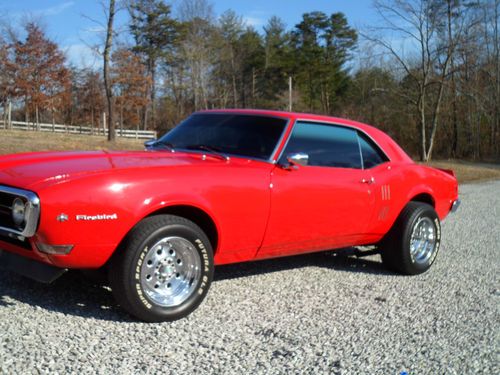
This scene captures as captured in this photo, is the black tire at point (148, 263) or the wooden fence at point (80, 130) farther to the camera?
the wooden fence at point (80, 130)

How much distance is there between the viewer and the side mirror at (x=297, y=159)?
4.55 metres

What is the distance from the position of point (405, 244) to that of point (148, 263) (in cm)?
281

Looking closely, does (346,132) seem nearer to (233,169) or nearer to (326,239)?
(326,239)

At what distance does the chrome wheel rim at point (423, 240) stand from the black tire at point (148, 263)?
261 centimetres

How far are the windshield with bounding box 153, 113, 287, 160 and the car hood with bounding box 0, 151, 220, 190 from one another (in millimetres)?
365

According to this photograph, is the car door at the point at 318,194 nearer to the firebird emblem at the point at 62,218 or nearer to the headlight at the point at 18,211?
the firebird emblem at the point at 62,218

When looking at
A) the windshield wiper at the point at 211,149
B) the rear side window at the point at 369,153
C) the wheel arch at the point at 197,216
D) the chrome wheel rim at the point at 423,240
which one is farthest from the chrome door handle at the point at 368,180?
the wheel arch at the point at 197,216

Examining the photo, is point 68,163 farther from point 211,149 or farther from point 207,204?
point 211,149

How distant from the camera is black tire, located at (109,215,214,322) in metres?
3.58

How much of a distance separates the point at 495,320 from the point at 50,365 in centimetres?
316

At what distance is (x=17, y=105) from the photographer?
42.1 m

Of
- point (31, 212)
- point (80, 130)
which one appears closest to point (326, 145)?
point (31, 212)

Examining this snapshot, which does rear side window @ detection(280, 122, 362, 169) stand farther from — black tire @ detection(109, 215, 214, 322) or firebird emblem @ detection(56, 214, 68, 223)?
firebird emblem @ detection(56, 214, 68, 223)

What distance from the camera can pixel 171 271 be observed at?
389cm
